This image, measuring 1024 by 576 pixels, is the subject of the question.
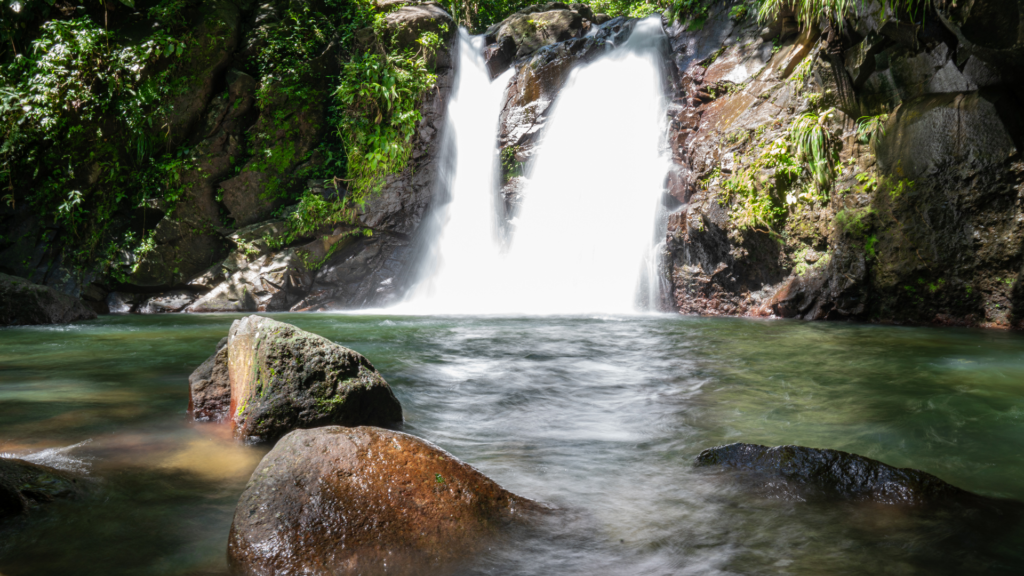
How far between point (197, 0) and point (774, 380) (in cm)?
1402

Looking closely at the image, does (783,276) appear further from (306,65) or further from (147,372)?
(306,65)

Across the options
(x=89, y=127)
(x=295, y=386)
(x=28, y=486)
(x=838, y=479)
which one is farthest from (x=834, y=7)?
(x=89, y=127)

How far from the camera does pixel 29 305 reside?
894 centimetres

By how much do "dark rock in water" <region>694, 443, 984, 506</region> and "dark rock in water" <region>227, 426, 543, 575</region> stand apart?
1071 mm

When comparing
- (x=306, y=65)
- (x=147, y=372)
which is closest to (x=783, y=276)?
(x=147, y=372)

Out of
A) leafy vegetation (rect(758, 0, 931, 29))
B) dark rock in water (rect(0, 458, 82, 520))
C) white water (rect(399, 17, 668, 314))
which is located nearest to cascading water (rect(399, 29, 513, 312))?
white water (rect(399, 17, 668, 314))

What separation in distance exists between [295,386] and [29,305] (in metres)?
8.59

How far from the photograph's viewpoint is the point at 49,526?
2084 mm

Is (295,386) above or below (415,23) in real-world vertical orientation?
below

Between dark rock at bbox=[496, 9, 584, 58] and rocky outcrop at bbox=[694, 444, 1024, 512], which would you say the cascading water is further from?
rocky outcrop at bbox=[694, 444, 1024, 512]

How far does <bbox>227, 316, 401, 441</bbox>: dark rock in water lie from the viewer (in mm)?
3123

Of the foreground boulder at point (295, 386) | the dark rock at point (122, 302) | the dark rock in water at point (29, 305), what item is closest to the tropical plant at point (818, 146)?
the foreground boulder at point (295, 386)

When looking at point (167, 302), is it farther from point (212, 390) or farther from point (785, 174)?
point (785, 174)

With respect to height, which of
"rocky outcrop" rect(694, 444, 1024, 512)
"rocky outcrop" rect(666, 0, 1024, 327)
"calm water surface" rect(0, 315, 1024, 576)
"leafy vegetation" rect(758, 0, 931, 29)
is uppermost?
"leafy vegetation" rect(758, 0, 931, 29)
